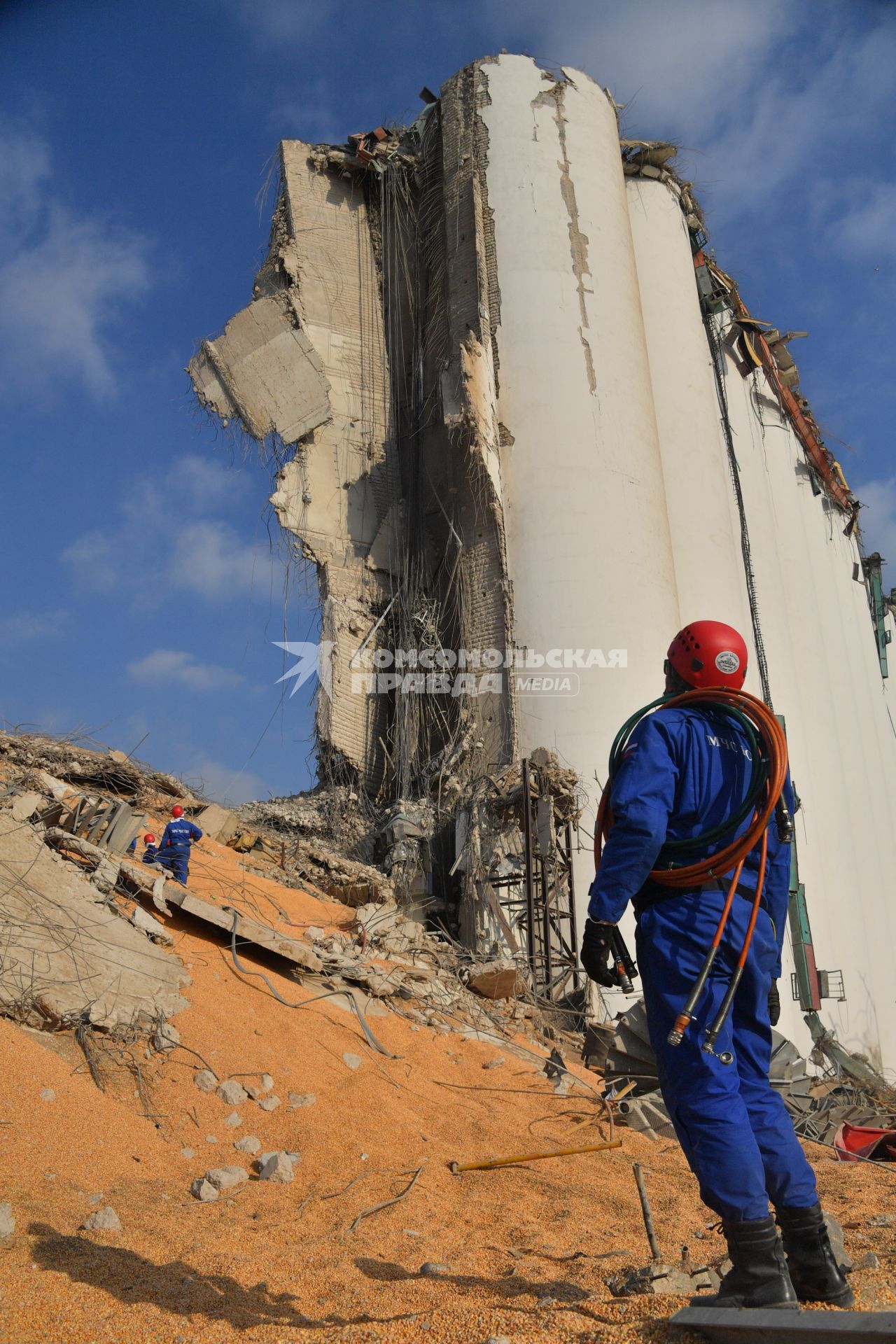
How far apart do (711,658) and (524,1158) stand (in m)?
2.73

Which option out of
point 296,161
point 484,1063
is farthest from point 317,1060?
point 296,161

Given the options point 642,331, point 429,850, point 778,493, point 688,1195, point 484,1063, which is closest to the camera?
point 688,1195

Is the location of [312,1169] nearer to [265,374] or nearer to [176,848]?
[176,848]

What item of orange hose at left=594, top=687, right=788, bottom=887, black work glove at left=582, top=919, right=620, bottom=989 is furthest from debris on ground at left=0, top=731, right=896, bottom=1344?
orange hose at left=594, top=687, right=788, bottom=887

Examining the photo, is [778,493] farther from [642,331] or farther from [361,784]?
[361,784]

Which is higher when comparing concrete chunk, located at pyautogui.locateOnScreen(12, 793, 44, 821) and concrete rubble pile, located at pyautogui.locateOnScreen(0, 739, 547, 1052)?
concrete chunk, located at pyautogui.locateOnScreen(12, 793, 44, 821)

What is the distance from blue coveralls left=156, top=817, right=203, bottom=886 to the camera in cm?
857

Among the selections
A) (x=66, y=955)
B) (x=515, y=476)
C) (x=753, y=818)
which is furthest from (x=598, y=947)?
(x=515, y=476)

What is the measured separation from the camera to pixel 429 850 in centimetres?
1448

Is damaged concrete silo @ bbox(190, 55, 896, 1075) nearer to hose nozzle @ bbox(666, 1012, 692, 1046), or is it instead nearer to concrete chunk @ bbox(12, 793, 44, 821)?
concrete chunk @ bbox(12, 793, 44, 821)

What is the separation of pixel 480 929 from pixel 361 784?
11.4 ft

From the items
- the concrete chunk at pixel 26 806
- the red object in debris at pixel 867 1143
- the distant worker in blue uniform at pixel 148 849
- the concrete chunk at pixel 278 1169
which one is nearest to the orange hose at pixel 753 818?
the concrete chunk at pixel 278 1169

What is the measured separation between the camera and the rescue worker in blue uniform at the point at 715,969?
2518 mm

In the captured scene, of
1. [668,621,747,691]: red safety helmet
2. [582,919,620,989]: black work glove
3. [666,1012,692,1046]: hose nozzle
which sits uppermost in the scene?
[668,621,747,691]: red safety helmet
